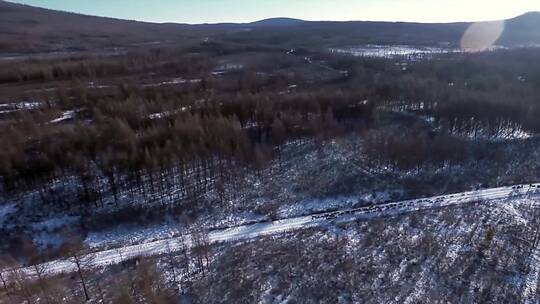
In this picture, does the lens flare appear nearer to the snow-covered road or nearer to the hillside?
the hillside

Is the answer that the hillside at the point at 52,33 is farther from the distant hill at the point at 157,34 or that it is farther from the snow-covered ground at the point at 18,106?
the snow-covered ground at the point at 18,106

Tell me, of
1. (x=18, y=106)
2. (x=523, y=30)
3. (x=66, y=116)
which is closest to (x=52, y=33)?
(x=18, y=106)

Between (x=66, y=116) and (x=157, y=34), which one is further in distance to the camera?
(x=157, y=34)

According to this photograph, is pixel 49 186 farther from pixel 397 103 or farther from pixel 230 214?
pixel 397 103

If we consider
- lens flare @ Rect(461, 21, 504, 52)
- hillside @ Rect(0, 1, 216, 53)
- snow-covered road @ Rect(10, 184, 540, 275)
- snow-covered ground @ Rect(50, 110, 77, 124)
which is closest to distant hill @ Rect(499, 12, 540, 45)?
lens flare @ Rect(461, 21, 504, 52)

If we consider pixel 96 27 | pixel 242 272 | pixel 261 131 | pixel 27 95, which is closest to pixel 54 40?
pixel 96 27

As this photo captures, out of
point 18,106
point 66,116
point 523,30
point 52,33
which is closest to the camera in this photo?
point 66,116

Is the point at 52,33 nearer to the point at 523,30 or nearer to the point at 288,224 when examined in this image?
the point at 288,224
